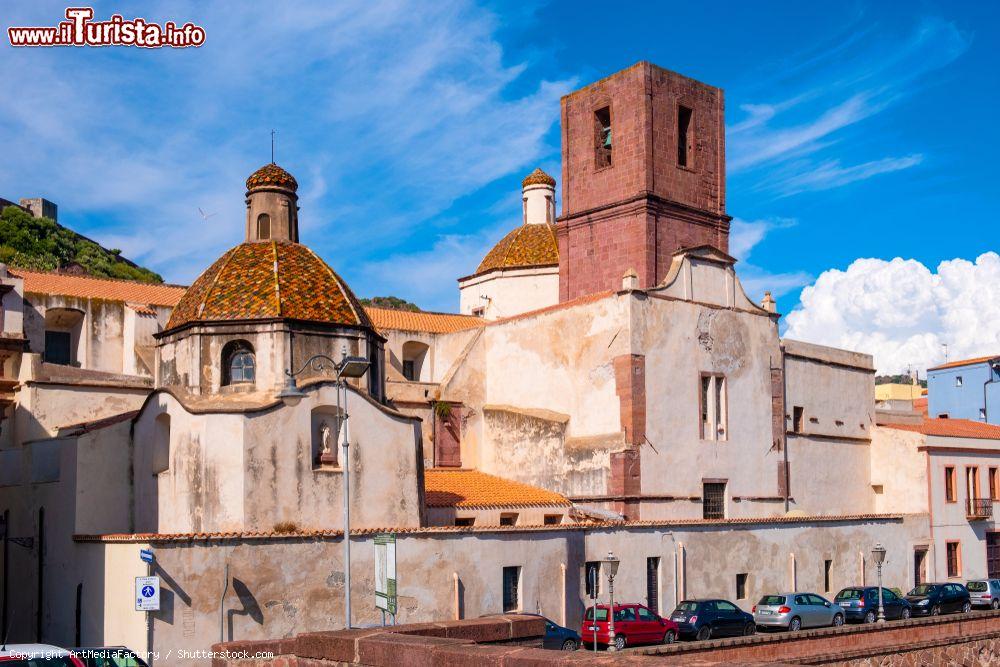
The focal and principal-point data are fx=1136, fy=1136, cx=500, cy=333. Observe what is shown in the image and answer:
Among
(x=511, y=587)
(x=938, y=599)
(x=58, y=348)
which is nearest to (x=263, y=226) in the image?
(x=58, y=348)

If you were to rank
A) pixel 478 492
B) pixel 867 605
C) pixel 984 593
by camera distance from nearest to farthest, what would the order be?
1. pixel 867 605
2. pixel 478 492
3. pixel 984 593

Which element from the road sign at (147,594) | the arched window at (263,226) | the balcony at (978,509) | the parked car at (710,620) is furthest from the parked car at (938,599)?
the road sign at (147,594)

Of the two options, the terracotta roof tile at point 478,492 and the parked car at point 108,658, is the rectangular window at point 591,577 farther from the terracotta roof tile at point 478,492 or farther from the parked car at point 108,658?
the parked car at point 108,658

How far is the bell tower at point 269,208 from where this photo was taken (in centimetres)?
3153

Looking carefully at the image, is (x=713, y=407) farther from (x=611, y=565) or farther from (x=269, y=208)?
(x=269, y=208)

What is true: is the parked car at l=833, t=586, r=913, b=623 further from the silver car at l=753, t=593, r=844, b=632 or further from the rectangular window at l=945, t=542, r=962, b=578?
the rectangular window at l=945, t=542, r=962, b=578

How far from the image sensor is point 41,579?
2723 centimetres

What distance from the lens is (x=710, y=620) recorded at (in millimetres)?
27797

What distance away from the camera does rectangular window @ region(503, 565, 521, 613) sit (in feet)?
90.3

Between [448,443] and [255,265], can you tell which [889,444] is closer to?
[448,443]

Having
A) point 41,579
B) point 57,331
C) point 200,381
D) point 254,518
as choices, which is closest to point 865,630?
point 254,518

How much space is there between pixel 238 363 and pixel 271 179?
6354 mm

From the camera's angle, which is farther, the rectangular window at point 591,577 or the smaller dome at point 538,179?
the smaller dome at point 538,179

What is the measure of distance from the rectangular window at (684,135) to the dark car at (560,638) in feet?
65.9
